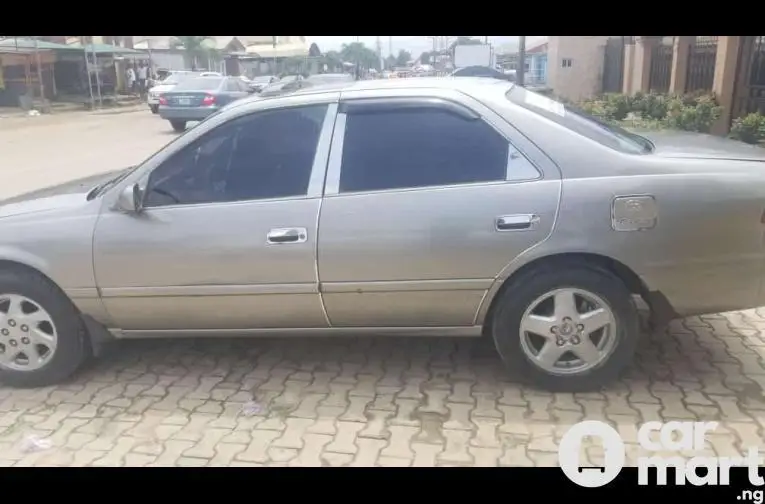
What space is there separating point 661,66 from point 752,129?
24.6ft

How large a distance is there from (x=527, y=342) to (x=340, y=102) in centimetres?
156

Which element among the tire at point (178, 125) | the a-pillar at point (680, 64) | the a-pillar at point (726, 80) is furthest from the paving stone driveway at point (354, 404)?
the tire at point (178, 125)

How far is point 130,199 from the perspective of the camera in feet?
11.3

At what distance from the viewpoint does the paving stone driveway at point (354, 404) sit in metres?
3.10

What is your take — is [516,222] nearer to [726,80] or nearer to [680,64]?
[726,80]

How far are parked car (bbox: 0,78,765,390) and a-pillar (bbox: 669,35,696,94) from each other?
12.8m

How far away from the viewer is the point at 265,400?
3.59m

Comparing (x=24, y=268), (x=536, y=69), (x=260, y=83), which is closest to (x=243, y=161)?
(x=24, y=268)

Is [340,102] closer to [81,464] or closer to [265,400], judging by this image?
[265,400]

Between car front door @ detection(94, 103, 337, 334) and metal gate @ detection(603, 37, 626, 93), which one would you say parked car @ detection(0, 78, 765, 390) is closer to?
car front door @ detection(94, 103, 337, 334)

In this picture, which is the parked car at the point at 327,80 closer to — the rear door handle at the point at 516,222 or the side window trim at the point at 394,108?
the side window trim at the point at 394,108

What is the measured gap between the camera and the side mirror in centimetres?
346

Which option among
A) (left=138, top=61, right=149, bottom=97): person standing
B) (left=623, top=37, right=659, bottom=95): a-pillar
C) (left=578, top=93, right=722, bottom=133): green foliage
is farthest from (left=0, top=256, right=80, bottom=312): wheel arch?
(left=138, top=61, right=149, bottom=97): person standing

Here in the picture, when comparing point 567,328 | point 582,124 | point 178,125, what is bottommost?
point 178,125
